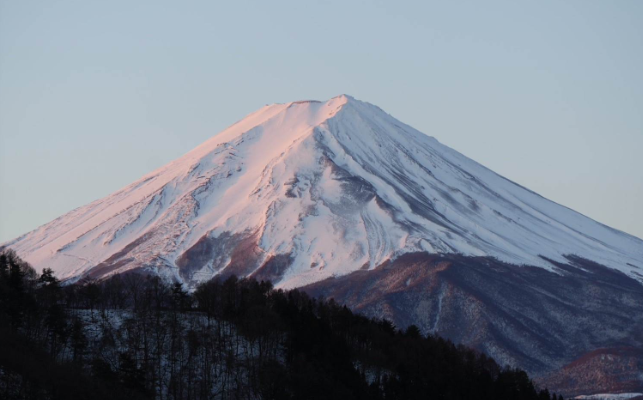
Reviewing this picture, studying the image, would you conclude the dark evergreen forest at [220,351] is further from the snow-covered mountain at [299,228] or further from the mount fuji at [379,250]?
the snow-covered mountain at [299,228]

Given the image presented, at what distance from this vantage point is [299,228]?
6895 inches

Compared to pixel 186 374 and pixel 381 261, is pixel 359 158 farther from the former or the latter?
pixel 186 374

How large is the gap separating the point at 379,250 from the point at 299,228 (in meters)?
14.7

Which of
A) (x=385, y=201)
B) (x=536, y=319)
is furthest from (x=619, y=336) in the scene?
(x=385, y=201)

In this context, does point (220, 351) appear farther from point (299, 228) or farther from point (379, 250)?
point (299, 228)

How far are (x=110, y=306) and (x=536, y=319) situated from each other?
82.4 meters

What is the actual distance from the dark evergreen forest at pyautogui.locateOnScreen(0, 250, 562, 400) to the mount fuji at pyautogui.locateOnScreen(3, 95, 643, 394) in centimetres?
6065

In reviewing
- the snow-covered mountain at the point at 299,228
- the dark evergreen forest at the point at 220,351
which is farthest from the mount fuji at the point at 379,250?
the dark evergreen forest at the point at 220,351

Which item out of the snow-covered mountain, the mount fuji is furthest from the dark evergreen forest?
the snow-covered mountain

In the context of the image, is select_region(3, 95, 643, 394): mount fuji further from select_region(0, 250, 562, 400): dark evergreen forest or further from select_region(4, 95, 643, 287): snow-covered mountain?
select_region(0, 250, 562, 400): dark evergreen forest

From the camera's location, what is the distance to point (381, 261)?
163 m

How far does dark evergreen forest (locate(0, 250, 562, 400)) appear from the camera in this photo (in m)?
63.5

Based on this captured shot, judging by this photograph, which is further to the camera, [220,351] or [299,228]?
[299,228]

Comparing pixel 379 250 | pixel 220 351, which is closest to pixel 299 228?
pixel 379 250
